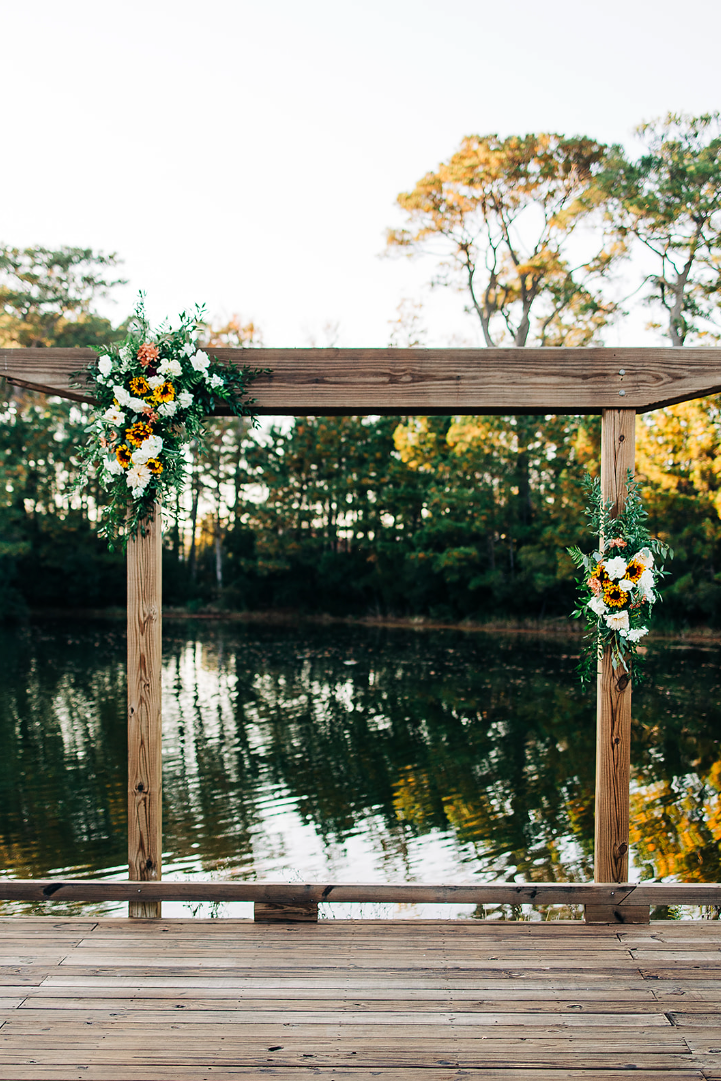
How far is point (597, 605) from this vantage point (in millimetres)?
3166

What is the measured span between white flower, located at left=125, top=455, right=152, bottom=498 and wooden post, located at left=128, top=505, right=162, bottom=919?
0.42 ft

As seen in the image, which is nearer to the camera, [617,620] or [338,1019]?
[338,1019]

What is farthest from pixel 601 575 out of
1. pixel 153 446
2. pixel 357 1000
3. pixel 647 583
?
pixel 153 446

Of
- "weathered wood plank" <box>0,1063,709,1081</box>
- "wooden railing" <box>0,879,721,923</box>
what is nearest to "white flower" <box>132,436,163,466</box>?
"wooden railing" <box>0,879,721,923</box>

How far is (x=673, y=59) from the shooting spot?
15.8 meters

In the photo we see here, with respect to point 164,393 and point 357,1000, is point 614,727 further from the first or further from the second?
point 164,393

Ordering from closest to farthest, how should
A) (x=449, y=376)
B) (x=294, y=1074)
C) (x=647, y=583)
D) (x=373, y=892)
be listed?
1. (x=294, y=1074)
2. (x=373, y=892)
3. (x=647, y=583)
4. (x=449, y=376)

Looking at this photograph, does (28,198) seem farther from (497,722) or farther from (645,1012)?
(645,1012)

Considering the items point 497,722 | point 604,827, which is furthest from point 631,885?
point 497,722

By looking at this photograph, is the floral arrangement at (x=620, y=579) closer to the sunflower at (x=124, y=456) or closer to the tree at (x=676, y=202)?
the sunflower at (x=124, y=456)

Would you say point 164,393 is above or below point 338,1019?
above

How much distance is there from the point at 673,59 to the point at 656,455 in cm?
815

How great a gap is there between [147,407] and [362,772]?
6350 mm

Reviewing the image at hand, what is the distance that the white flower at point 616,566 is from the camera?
123 inches
